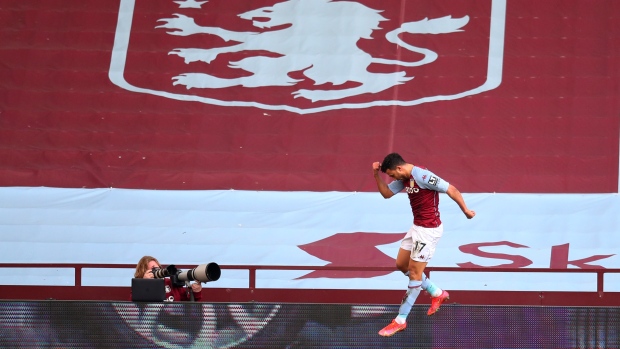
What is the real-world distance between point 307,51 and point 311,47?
0.07 metres

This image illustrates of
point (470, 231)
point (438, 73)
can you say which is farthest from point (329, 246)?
point (438, 73)

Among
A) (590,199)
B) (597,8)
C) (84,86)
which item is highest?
(597,8)

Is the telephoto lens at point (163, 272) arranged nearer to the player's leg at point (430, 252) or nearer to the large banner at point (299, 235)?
the player's leg at point (430, 252)

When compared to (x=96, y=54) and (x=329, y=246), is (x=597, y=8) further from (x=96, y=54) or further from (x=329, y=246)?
(x=96, y=54)

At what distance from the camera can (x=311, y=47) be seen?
12406 mm

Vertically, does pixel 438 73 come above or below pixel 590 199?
above

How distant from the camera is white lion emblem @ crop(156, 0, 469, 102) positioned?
40.2 feet

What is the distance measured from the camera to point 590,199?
11.4 m

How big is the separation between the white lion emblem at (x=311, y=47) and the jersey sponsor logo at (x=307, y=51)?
0.01m

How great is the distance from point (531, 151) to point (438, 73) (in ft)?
5.08

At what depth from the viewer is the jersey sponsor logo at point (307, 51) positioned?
12180mm

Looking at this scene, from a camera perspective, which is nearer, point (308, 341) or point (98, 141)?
point (308, 341)

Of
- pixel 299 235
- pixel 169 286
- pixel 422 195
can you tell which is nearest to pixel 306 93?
pixel 299 235

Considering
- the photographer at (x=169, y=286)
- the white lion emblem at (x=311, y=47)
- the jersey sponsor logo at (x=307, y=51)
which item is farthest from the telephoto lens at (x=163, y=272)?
the white lion emblem at (x=311, y=47)
